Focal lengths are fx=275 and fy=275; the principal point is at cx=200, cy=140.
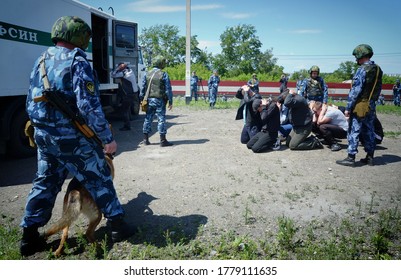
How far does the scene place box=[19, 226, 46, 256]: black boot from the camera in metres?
2.32

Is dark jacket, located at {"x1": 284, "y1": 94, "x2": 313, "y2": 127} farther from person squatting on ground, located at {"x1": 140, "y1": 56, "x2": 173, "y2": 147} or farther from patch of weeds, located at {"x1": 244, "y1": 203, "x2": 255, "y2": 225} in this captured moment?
patch of weeds, located at {"x1": 244, "y1": 203, "x2": 255, "y2": 225}

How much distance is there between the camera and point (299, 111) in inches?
225

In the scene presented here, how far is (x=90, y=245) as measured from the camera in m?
2.44

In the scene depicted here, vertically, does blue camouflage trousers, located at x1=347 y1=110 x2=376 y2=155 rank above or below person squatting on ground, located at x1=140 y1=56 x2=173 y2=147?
below

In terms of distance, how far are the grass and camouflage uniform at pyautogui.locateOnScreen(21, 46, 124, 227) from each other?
40 cm

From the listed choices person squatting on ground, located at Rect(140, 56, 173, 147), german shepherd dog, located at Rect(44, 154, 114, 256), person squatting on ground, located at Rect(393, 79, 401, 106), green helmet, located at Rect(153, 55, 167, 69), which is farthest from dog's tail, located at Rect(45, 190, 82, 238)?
person squatting on ground, located at Rect(393, 79, 401, 106)

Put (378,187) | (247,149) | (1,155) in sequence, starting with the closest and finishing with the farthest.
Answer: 1. (378,187)
2. (1,155)
3. (247,149)

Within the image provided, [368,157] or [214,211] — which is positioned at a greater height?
[368,157]

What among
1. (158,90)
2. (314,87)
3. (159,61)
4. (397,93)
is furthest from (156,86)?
(397,93)

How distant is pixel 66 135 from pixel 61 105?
9.5 inches
